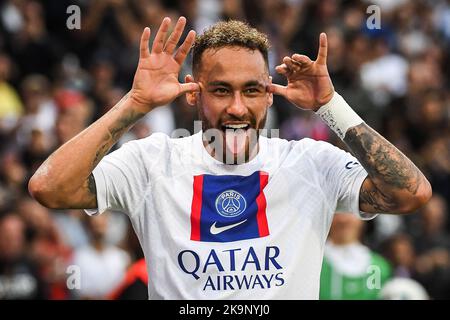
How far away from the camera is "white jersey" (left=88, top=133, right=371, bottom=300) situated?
4.72 metres

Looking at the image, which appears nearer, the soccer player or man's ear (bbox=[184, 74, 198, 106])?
the soccer player

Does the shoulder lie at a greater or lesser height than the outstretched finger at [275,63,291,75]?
lesser

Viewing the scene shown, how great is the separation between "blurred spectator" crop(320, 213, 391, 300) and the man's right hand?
12.6ft

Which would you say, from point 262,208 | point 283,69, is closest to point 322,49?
point 283,69

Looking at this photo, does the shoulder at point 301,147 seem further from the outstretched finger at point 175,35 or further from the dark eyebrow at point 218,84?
the outstretched finger at point 175,35

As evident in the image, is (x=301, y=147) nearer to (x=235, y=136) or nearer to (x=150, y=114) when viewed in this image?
(x=235, y=136)

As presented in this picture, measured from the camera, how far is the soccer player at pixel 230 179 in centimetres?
472

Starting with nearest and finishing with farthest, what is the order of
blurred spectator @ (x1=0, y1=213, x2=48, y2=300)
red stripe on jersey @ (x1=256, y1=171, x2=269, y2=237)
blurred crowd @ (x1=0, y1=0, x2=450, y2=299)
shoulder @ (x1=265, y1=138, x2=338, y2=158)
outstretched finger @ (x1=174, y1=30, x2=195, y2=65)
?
outstretched finger @ (x1=174, y1=30, x2=195, y2=65), red stripe on jersey @ (x1=256, y1=171, x2=269, y2=237), shoulder @ (x1=265, y1=138, x2=338, y2=158), blurred spectator @ (x1=0, y1=213, x2=48, y2=300), blurred crowd @ (x1=0, y1=0, x2=450, y2=299)

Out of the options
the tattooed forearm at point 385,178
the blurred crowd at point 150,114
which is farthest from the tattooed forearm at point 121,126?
the blurred crowd at point 150,114

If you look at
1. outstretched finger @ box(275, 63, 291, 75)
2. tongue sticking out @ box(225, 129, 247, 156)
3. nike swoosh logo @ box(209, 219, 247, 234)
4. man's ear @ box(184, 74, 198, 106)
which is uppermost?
outstretched finger @ box(275, 63, 291, 75)

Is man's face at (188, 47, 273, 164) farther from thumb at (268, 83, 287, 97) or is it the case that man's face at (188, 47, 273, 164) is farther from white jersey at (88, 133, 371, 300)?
white jersey at (88, 133, 371, 300)

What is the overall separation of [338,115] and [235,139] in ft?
1.66

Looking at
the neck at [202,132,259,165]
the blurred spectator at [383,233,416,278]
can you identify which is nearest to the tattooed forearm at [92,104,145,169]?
the neck at [202,132,259,165]

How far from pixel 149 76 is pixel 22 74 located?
7.68 m
